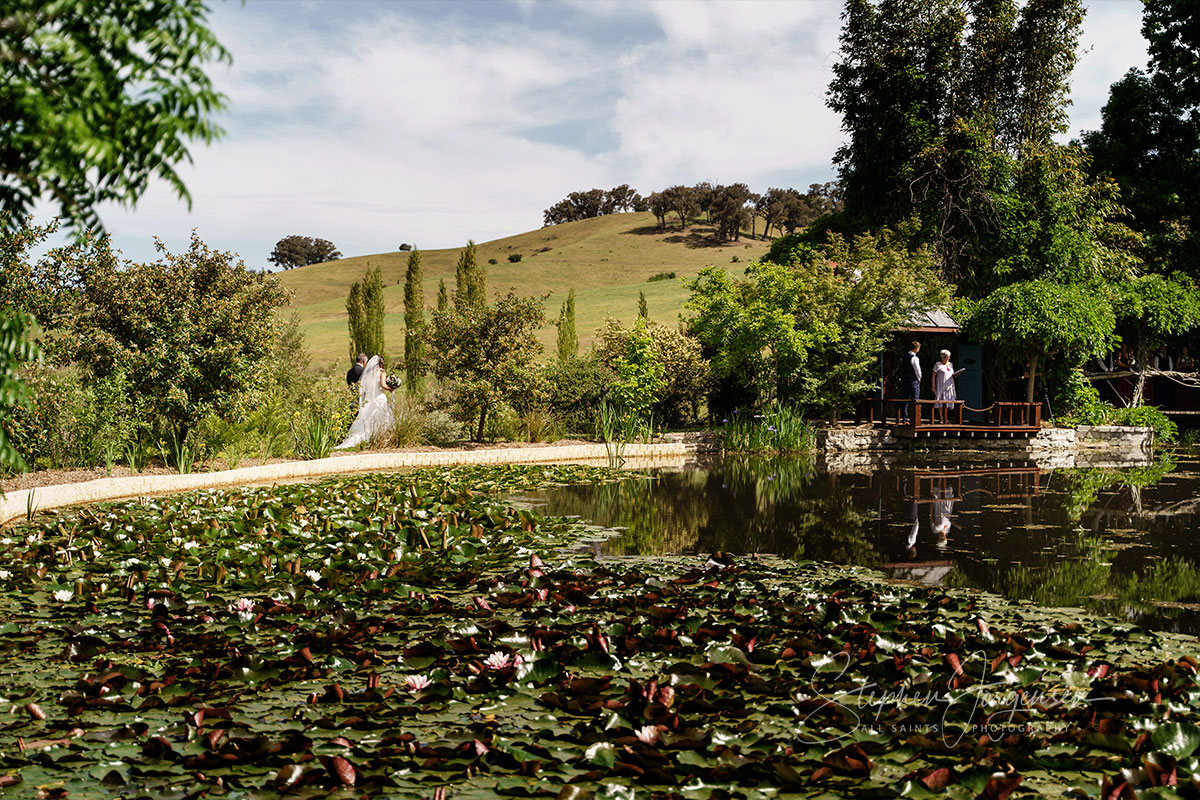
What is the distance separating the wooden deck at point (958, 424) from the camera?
20234mm

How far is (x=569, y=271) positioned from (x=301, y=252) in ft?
143

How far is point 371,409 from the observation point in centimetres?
1750

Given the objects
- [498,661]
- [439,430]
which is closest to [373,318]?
[439,430]

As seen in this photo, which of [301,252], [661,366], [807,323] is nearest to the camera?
[661,366]

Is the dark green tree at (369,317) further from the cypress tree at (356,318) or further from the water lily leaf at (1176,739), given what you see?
the water lily leaf at (1176,739)

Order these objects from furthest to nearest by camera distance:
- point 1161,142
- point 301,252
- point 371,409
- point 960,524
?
point 301,252
point 1161,142
point 371,409
point 960,524

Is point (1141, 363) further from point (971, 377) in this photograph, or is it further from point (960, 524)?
point (960, 524)

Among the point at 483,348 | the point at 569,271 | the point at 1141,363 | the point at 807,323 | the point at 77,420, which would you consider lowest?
the point at 77,420

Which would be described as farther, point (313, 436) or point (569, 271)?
point (569, 271)

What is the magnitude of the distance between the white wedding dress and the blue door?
15.3m

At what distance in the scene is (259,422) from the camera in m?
15.4

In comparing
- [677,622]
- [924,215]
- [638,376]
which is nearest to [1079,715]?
[677,622]

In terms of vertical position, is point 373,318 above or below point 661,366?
above

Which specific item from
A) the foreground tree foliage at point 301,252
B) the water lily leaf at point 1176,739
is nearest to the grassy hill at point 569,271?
the foreground tree foliage at point 301,252
